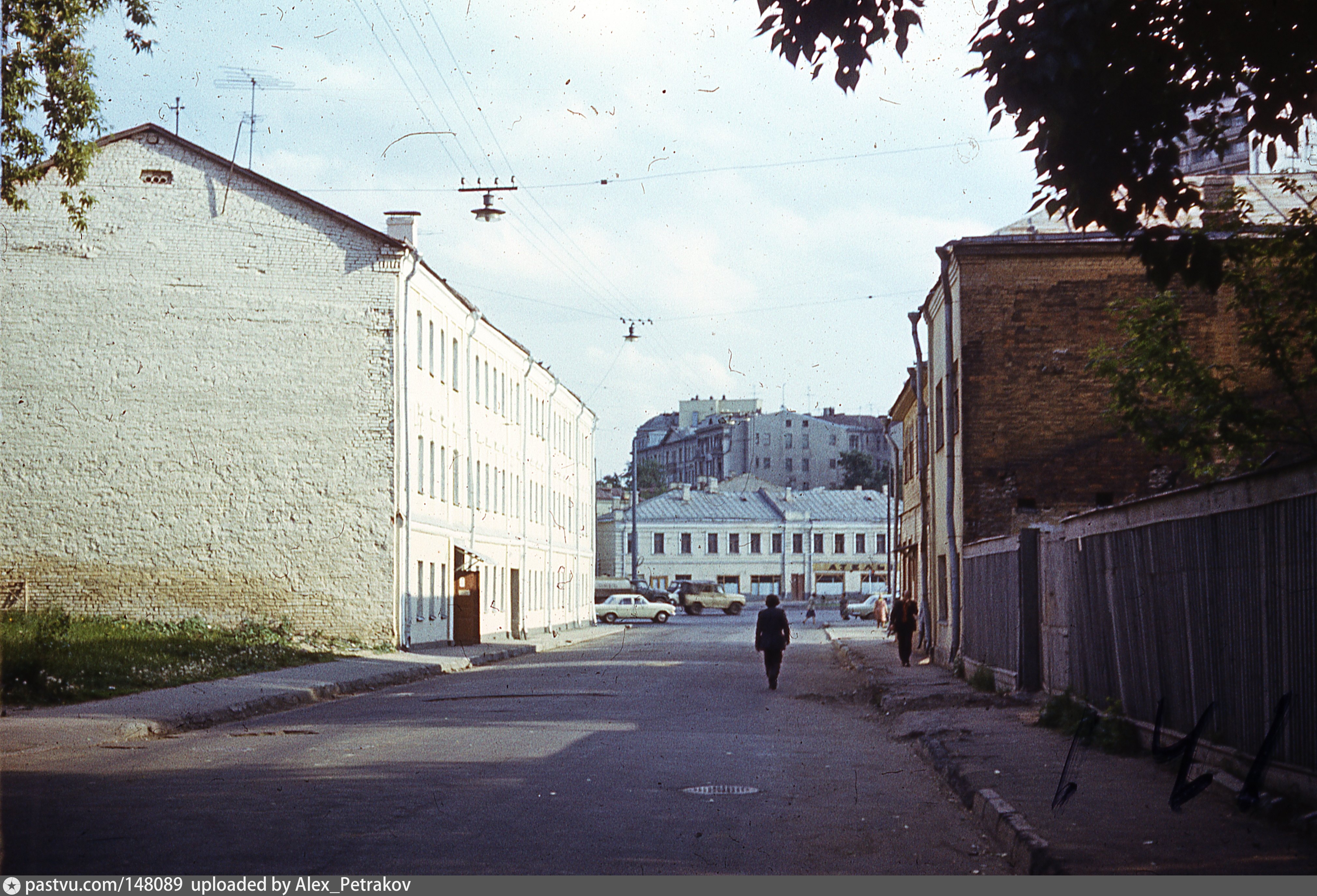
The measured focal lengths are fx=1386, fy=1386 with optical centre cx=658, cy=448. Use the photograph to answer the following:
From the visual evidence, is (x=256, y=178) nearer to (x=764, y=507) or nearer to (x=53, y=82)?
(x=53, y=82)

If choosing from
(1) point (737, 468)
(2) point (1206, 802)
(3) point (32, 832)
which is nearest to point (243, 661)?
(3) point (32, 832)

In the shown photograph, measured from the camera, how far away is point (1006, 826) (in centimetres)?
841

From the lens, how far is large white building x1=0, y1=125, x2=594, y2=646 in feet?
107

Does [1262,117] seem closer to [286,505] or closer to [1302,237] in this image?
[1302,237]

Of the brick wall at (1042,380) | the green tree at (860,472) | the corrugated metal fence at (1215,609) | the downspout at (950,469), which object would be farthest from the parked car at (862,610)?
the green tree at (860,472)

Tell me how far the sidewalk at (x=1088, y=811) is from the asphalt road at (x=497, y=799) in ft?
0.88

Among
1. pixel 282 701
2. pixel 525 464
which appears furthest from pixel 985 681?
pixel 525 464

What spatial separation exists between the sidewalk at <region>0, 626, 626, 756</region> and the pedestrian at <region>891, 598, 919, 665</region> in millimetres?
9391

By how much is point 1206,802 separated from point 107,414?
28.8 metres

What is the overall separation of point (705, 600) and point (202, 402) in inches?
2092

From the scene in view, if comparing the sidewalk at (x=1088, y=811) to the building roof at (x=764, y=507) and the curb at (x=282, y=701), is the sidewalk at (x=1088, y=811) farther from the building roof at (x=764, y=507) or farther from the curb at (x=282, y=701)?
the building roof at (x=764, y=507)

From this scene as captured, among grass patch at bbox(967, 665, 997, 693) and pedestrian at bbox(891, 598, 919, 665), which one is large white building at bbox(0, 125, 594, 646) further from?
grass patch at bbox(967, 665, 997, 693)

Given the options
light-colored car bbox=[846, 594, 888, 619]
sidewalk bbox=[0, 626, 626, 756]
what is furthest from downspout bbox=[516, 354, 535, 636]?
light-colored car bbox=[846, 594, 888, 619]

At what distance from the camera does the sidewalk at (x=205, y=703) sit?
14281 millimetres
